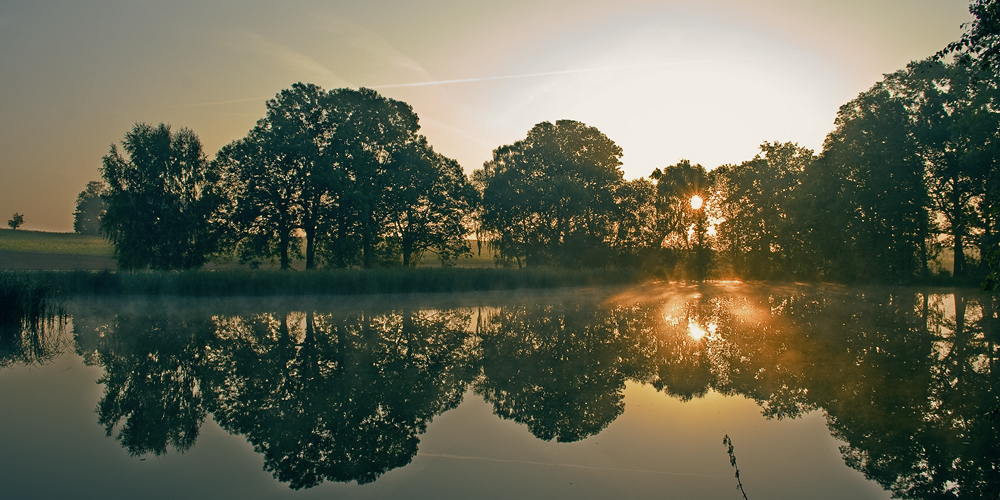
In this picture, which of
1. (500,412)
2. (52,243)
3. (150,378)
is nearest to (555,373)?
(500,412)

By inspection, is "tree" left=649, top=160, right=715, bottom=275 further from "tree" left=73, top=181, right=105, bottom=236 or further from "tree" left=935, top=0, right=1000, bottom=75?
"tree" left=73, top=181, right=105, bottom=236

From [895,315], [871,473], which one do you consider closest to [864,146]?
[895,315]

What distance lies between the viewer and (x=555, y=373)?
9.47m

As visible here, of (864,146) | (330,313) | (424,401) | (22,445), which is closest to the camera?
(22,445)

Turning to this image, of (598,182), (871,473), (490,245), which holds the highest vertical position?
(598,182)

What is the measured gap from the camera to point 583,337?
525 inches

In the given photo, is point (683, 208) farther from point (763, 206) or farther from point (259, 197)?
point (259, 197)

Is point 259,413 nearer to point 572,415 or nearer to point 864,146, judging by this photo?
point 572,415

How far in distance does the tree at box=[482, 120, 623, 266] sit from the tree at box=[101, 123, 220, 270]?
20241 millimetres

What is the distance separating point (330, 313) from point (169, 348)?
6868 mm

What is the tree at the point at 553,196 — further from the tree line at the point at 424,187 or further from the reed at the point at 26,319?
the reed at the point at 26,319

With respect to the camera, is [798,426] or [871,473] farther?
[798,426]

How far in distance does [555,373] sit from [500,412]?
2.36 metres

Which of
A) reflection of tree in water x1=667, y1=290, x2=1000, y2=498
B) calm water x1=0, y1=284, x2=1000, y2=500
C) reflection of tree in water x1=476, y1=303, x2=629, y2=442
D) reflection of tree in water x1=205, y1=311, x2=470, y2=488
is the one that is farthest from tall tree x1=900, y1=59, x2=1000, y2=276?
reflection of tree in water x1=205, y1=311, x2=470, y2=488
